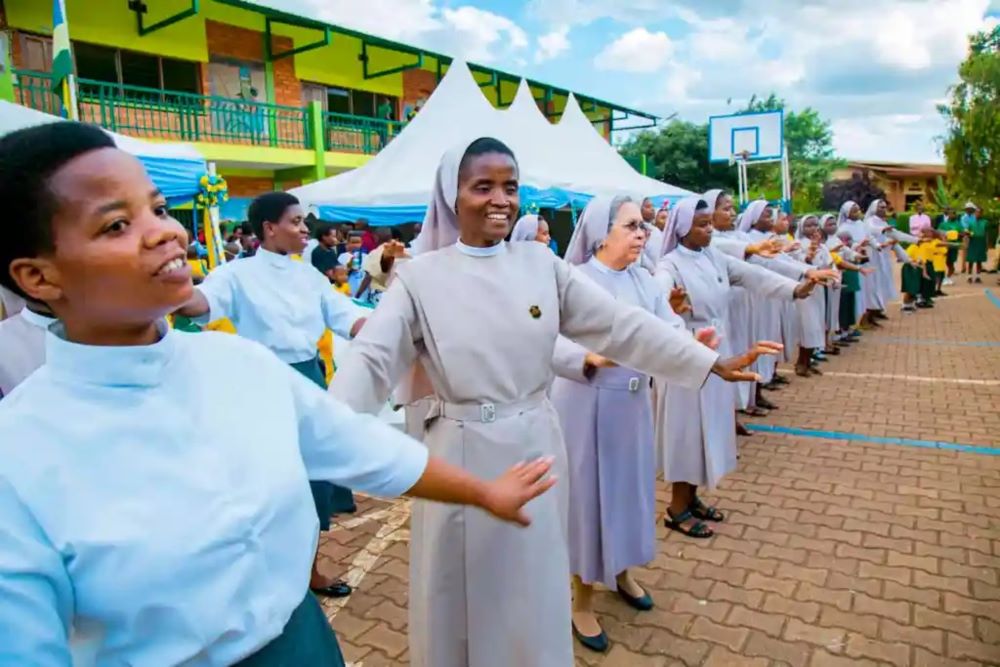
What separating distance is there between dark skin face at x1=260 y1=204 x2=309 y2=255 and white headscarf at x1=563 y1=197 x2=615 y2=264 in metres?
1.52

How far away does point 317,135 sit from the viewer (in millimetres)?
16547

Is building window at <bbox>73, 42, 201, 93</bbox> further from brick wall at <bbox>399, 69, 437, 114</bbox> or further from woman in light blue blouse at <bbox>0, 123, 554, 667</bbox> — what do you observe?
woman in light blue blouse at <bbox>0, 123, 554, 667</bbox>

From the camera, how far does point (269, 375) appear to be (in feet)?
4.28

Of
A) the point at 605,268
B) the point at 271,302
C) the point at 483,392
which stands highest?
the point at 605,268

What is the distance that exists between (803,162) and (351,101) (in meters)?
37.2

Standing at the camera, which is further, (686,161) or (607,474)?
(686,161)

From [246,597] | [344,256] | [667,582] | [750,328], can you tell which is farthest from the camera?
[344,256]

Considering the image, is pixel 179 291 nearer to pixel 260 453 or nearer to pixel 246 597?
pixel 260 453

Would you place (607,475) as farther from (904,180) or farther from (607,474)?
(904,180)

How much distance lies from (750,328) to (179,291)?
6.85 meters

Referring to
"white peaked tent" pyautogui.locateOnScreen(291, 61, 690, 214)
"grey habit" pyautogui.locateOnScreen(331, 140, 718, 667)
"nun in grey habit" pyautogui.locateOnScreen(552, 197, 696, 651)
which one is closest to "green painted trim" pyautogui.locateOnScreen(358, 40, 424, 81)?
"white peaked tent" pyautogui.locateOnScreen(291, 61, 690, 214)

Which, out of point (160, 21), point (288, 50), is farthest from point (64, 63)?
point (288, 50)

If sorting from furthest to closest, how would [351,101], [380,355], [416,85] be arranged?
1. [416,85]
2. [351,101]
3. [380,355]

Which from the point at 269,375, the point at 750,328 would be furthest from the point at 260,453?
the point at 750,328
